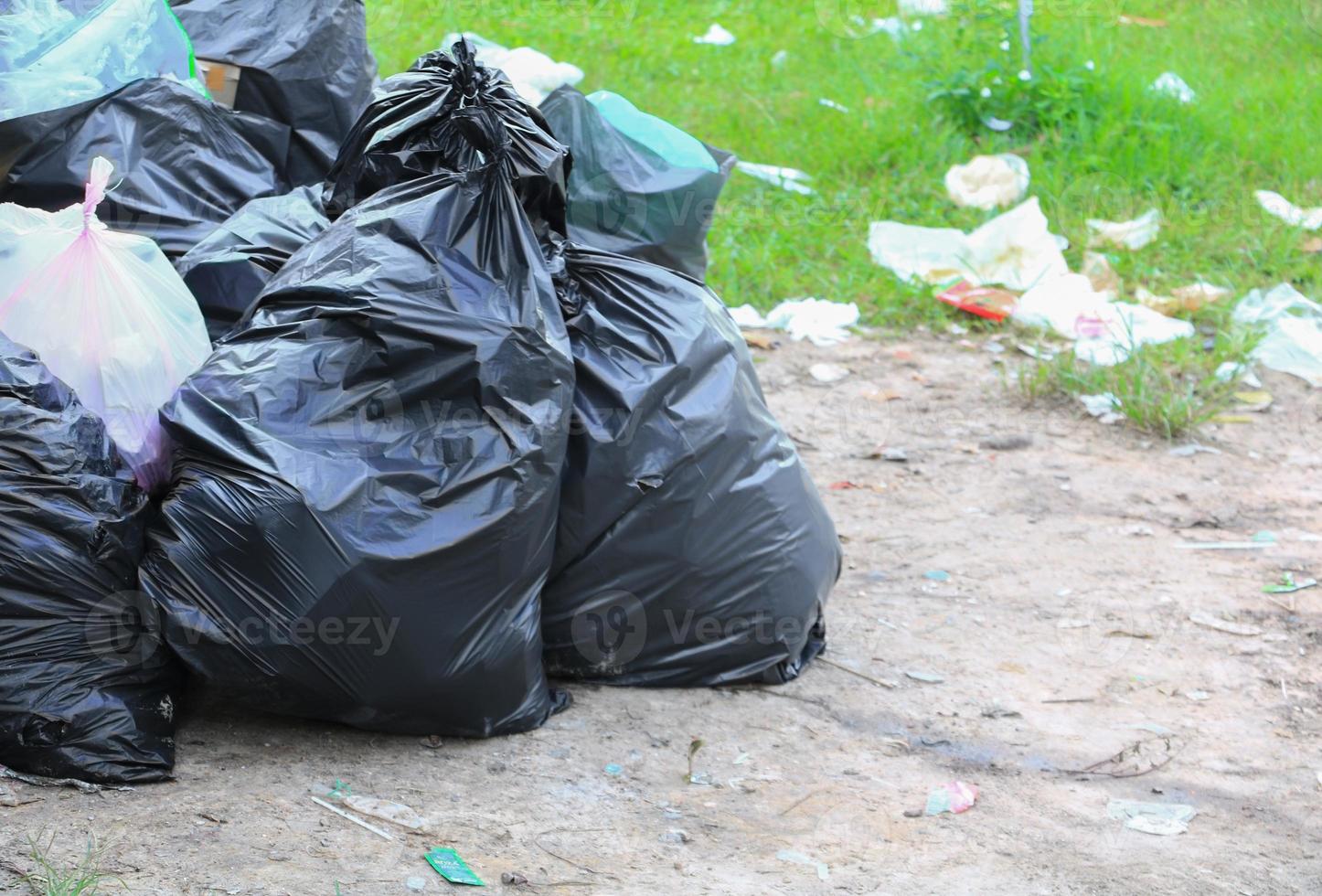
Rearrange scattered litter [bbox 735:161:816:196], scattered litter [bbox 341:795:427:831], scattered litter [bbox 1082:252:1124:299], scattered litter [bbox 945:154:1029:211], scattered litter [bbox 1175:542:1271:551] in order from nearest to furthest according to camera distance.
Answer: scattered litter [bbox 341:795:427:831]
scattered litter [bbox 1175:542:1271:551]
scattered litter [bbox 1082:252:1124:299]
scattered litter [bbox 945:154:1029:211]
scattered litter [bbox 735:161:816:196]

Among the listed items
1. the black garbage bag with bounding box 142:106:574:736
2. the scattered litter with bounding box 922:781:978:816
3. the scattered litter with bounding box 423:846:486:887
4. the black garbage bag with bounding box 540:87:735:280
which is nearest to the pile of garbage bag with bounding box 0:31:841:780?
the black garbage bag with bounding box 142:106:574:736

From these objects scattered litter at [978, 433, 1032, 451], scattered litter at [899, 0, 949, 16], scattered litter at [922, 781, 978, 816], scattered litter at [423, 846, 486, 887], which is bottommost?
scattered litter at [978, 433, 1032, 451]

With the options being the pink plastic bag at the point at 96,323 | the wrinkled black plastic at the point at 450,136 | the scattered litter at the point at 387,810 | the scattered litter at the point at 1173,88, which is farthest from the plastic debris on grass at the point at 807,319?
the scattered litter at the point at 387,810

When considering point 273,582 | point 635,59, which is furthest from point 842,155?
point 273,582

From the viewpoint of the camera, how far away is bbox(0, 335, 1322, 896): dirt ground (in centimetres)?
187

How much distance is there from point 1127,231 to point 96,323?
3.93 meters

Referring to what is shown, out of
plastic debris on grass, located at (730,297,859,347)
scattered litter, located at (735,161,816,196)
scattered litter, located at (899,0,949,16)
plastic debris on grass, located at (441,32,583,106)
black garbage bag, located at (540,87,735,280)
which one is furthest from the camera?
scattered litter, located at (899,0,949,16)

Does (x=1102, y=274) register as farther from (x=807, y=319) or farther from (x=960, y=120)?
(x=960, y=120)

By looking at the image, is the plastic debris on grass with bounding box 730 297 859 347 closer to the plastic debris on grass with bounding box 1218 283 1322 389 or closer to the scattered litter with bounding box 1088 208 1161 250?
the scattered litter with bounding box 1088 208 1161 250

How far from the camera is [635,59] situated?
21.9ft

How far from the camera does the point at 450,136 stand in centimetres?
226

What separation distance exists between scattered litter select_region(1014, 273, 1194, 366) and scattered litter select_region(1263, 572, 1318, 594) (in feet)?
3.83

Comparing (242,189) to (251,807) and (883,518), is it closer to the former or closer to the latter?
(251,807)

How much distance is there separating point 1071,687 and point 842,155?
3.40m
